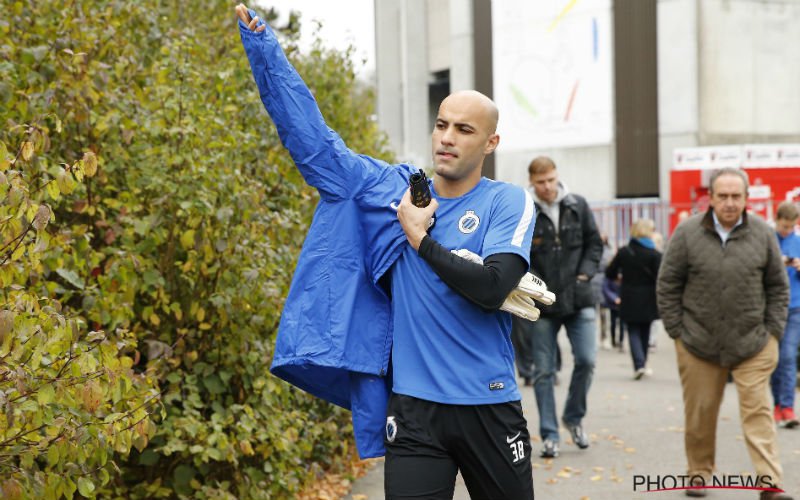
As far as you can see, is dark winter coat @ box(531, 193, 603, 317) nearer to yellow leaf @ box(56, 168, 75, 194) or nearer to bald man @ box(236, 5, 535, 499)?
bald man @ box(236, 5, 535, 499)

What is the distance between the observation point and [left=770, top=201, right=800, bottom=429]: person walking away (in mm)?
10391

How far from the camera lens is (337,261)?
12.9 feet

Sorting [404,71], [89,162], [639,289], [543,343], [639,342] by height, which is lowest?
[639,342]

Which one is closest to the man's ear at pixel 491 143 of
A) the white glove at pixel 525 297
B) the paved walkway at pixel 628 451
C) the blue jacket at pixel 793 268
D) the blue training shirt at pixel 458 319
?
the blue training shirt at pixel 458 319

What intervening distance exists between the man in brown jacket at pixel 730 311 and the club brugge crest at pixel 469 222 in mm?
3561

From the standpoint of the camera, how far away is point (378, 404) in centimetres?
401

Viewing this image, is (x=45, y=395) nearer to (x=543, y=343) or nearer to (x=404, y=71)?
(x=543, y=343)

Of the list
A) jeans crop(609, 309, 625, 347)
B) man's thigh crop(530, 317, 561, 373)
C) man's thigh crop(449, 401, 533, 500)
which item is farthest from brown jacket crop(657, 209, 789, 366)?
jeans crop(609, 309, 625, 347)

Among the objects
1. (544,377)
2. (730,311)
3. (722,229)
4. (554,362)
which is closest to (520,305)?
(730,311)

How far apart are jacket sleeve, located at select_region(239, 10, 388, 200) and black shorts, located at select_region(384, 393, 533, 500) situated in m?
0.77

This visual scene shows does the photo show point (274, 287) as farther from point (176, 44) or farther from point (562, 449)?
point (562, 449)

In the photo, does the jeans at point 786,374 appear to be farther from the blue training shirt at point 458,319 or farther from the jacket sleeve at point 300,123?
the jacket sleeve at point 300,123

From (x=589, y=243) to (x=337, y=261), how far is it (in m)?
5.54

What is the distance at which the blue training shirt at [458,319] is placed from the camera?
3832 millimetres
